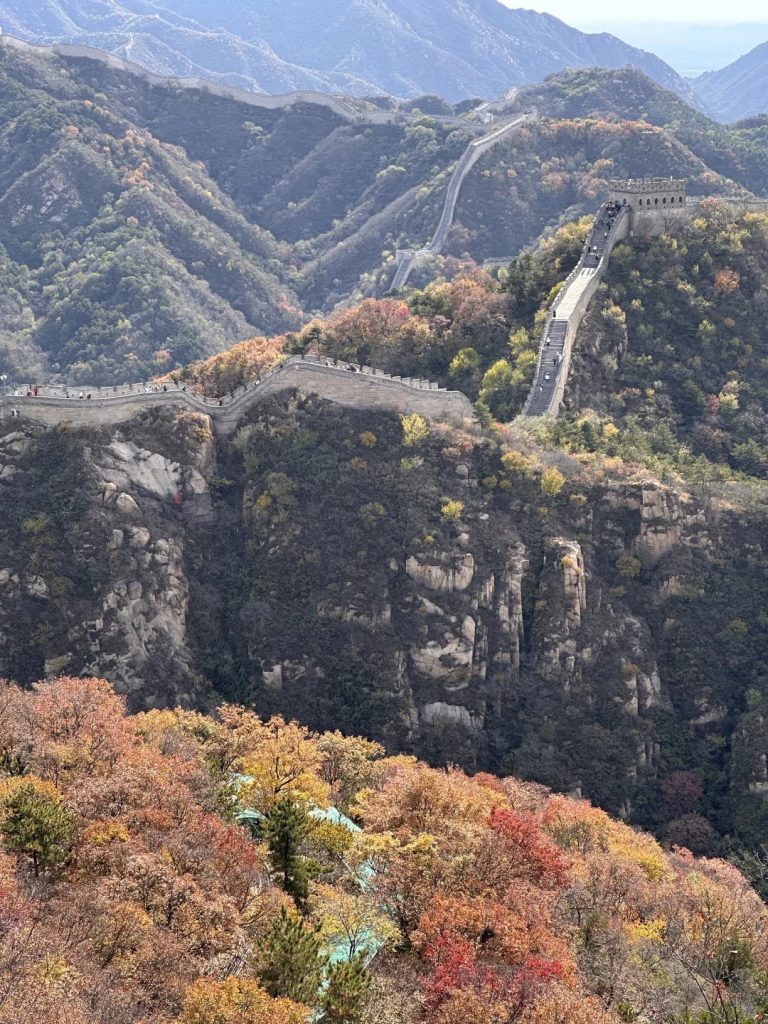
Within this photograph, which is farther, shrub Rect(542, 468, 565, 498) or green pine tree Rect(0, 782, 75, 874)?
shrub Rect(542, 468, 565, 498)

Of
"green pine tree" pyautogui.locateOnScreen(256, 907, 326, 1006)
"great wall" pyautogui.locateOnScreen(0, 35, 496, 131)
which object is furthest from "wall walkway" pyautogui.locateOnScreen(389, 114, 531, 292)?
"green pine tree" pyautogui.locateOnScreen(256, 907, 326, 1006)

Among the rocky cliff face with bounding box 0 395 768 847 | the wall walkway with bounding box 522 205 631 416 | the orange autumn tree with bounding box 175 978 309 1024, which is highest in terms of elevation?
the wall walkway with bounding box 522 205 631 416

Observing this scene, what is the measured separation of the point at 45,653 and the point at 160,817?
24.0 metres

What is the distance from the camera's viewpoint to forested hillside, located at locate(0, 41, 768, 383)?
136m

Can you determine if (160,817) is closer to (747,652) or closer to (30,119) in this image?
(747,652)

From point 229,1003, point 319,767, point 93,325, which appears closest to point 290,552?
point 319,767

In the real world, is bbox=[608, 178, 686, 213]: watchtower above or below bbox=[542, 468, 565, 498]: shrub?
above

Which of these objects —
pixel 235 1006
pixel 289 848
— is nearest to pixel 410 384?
pixel 289 848

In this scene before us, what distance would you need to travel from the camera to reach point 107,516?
6194cm

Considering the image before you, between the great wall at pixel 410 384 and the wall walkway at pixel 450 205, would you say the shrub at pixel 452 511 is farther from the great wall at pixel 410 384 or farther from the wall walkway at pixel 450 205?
the wall walkway at pixel 450 205

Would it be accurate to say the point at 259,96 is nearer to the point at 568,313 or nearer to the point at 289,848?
the point at 568,313

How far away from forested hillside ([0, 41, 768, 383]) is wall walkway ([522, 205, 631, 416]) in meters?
49.6

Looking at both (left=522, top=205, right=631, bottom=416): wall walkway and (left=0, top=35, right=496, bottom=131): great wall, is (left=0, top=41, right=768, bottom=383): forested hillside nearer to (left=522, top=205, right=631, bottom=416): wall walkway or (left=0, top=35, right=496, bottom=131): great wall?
(left=0, top=35, right=496, bottom=131): great wall

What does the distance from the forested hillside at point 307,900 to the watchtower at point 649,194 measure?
173 ft
